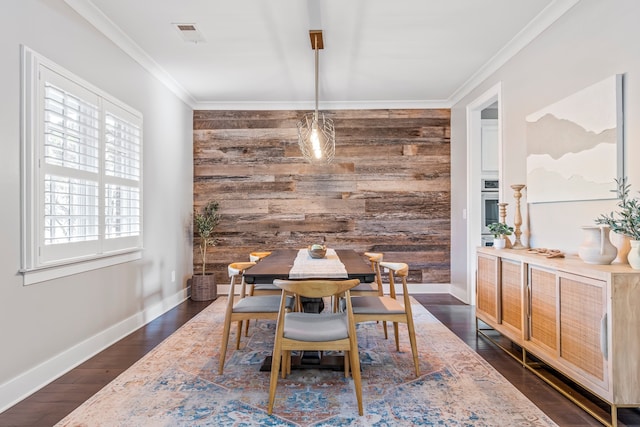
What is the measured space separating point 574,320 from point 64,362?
128 inches

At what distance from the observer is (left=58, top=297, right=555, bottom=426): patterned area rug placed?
208 cm

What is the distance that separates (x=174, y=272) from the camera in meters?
4.78

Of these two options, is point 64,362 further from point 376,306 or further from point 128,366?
point 376,306

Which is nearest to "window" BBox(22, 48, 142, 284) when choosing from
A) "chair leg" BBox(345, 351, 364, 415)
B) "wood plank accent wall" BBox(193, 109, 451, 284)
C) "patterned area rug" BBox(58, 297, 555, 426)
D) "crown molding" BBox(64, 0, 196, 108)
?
"crown molding" BBox(64, 0, 196, 108)

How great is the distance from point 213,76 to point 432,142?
9.89ft

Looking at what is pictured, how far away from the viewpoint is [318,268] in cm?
284

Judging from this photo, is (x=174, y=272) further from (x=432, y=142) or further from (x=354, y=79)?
(x=432, y=142)

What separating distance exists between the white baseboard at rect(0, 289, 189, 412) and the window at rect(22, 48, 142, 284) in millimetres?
564

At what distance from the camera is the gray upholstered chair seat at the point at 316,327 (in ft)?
7.26

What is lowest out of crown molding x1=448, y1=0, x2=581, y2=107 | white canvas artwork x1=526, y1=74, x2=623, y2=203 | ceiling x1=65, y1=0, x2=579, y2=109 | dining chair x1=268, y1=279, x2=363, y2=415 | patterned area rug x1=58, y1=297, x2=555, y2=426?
patterned area rug x1=58, y1=297, x2=555, y2=426

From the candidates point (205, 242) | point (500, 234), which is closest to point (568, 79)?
point (500, 234)

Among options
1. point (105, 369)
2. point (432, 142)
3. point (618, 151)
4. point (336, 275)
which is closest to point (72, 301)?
point (105, 369)

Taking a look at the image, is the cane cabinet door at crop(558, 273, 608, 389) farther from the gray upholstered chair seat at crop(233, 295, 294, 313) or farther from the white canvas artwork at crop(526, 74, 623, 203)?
the gray upholstered chair seat at crop(233, 295, 294, 313)

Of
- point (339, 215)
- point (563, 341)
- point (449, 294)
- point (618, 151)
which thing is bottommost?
point (449, 294)
